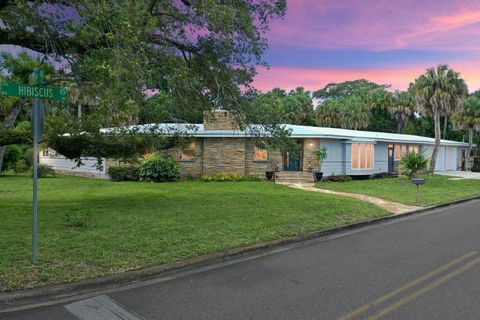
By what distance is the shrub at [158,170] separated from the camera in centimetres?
2364

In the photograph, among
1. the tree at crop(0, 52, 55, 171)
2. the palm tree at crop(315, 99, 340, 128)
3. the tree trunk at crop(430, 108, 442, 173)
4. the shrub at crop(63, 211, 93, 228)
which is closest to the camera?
the shrub at crop(63, 211, 93, 228)

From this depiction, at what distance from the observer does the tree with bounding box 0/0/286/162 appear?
760 cm

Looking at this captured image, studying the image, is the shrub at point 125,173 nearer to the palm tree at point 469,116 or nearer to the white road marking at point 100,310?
the white road marking at point 100,310

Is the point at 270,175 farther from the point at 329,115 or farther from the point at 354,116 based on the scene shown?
the point at 354,116

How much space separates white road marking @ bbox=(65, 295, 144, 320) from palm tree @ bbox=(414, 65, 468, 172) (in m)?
30.8

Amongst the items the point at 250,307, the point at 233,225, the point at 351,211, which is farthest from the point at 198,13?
the point at 351,211

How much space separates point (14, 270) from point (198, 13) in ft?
20.6

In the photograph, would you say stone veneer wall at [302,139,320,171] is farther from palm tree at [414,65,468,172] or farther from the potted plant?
palm tree at [414,65,468,172]

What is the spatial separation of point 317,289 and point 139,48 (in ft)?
17.6

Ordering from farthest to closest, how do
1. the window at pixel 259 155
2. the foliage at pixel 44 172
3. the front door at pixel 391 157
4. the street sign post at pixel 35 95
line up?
the front door at pixel 391 157 → the foliage at pixel 44 172 → the window at pixel 259 155 → the street sign post at pixel 35 95

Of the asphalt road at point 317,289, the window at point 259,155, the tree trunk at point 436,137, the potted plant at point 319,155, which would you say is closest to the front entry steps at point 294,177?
the potted plant at point 319,155

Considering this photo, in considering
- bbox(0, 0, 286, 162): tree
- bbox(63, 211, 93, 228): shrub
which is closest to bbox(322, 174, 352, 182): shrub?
bbox(0, 0, 286, 162): tree

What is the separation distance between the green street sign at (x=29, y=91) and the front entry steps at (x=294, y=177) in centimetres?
1905

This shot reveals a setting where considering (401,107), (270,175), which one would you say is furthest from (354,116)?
(270,175)
